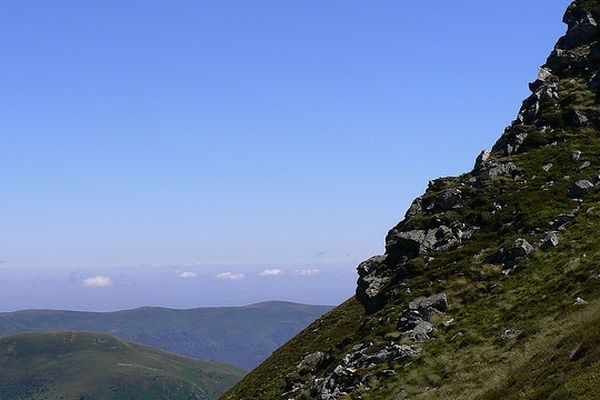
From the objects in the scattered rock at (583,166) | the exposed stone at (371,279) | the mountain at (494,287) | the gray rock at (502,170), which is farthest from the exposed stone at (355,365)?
the scattered rock at (583,166)

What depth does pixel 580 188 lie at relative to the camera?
Result: 47.7 meters

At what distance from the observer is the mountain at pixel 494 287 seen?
1131 inches

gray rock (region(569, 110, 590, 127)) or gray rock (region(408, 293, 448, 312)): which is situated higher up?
gray rock (region(569, 110, 590, 127))

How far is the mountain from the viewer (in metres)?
28.7

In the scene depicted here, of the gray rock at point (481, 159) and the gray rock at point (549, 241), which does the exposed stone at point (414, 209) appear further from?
the gray rock at point (549, 241)

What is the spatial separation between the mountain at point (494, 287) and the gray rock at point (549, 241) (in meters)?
0.10

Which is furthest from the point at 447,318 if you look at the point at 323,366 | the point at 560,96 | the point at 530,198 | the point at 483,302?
the point at 560,96

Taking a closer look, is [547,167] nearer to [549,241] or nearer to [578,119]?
[578,119]

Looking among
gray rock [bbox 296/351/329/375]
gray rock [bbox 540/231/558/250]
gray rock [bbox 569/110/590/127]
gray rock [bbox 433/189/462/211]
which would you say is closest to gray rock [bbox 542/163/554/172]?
gray rock [bbox 433/189/462/211]

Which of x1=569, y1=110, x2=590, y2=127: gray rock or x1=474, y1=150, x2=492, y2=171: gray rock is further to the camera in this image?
x1=569, y1=110, x2=590, y2=127: gray rock

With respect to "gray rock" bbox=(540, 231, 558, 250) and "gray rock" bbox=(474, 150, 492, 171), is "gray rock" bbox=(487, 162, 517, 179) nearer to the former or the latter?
"gray rock" bbox=(474, 150, 492, 171)

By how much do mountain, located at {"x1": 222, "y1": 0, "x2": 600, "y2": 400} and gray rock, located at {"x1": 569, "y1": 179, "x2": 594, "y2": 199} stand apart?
106 millimetres

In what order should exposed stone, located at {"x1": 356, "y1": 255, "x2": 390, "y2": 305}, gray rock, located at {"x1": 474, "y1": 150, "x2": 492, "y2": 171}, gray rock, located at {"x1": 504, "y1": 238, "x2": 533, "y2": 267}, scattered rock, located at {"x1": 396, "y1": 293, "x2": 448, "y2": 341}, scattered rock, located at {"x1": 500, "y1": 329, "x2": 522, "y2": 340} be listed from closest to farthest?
scattered rock, located at {"x1": 500, "y1": 329, "x2": 522, "y2": 340} < scattered rock, located at {"x1": 396, "y1": 293, "x2": 448, "y2": 341} < gray rock, located at {"x1": 504, "y1": 238, "x2": 533, "y2": 267} < exposed stone, located at {"x1": 356, "y1": 255, "x2": 390, "y2": 305} < gray rock, located at {"x1": 474, "y1": 150, "x2": 492, "y2": 171}

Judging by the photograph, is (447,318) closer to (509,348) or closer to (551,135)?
(509,348)
